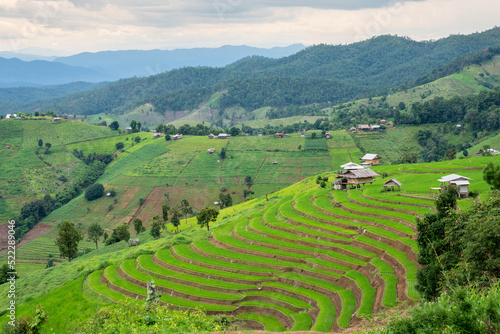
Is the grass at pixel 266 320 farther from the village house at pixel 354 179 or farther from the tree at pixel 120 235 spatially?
the tree at pixel 120 235

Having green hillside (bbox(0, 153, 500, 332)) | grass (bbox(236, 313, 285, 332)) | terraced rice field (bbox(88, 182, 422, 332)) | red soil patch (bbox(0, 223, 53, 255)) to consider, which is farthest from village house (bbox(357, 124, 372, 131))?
grass (bbox(236, 313, 285, 332))

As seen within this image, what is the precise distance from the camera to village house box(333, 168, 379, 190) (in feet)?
177

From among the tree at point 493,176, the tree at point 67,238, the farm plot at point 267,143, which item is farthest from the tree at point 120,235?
the farm plot at point 267,143

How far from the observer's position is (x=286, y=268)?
3369 centimetres

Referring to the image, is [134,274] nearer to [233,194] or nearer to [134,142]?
[233,194]

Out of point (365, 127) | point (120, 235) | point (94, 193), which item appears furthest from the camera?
point (365, 127)

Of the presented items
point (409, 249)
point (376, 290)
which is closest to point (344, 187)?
point (409, 249)

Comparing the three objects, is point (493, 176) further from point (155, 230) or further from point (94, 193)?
point (94, 193)

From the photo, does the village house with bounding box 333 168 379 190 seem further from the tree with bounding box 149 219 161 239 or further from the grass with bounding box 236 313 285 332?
the grass with bounding box 236 313 285 332

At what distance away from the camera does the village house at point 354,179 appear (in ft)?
177

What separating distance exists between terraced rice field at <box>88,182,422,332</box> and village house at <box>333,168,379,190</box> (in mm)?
6087

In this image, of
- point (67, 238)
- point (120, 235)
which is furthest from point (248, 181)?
point (67, 238)

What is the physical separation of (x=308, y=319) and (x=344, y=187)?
30495mm

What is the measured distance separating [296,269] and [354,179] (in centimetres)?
2391
